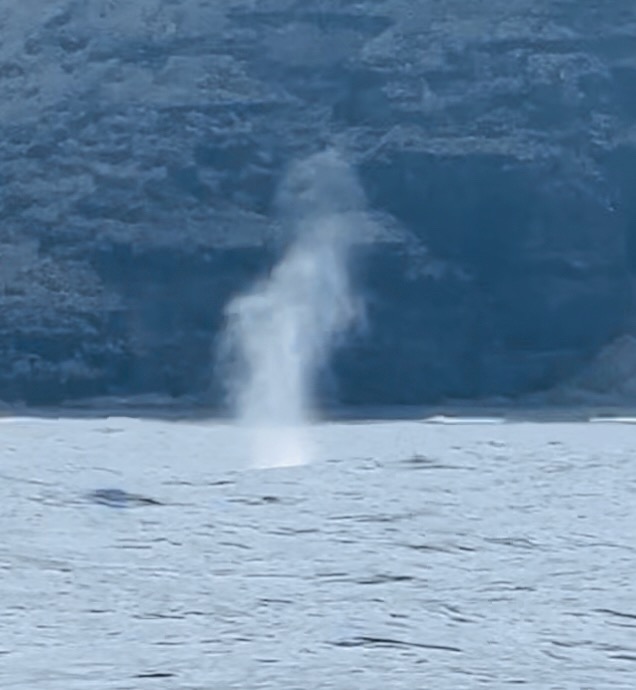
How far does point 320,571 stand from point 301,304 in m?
7.94

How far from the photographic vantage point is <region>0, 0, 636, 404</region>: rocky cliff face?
38.3 ft

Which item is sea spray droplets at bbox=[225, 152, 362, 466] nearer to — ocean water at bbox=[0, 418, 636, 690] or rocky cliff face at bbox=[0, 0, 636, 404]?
rocky cliff face at bbox=[0, 0, 636, 404]

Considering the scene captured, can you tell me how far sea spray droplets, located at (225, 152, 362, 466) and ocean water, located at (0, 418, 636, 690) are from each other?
5.24 metres

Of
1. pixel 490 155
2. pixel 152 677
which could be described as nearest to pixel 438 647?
pixel 152 677

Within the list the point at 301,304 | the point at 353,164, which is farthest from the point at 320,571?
the point at 353,164

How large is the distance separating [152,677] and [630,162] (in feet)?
33.2

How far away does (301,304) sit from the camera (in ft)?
37.4

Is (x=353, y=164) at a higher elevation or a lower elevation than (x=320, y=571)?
higher

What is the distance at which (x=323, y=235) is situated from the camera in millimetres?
12070

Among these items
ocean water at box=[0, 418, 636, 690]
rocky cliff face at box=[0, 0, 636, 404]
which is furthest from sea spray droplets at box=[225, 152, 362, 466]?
ocean water at box=[0, 418, 636, 690]

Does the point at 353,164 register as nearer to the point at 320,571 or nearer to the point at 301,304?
the point at 301,304

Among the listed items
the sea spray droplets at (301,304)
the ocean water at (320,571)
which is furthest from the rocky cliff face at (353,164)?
the ocean water at (320,571)

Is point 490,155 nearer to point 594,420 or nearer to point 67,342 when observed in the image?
point 67,342

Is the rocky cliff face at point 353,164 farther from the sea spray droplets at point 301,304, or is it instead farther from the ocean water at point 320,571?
the ocean water at point 320,571
